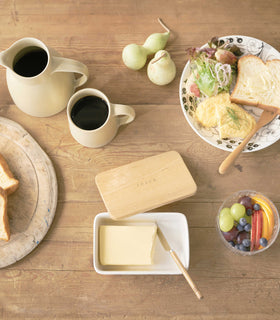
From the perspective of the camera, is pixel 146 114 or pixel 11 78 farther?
pixel 146 114

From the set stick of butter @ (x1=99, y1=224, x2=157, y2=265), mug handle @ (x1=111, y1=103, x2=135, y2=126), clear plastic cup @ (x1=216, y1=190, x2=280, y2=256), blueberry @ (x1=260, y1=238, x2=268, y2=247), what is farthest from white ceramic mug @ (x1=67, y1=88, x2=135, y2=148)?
blueberry @ (x1=260, y1=238, x2=268, y2=247)

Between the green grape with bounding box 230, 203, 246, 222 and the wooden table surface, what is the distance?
56 millimetres

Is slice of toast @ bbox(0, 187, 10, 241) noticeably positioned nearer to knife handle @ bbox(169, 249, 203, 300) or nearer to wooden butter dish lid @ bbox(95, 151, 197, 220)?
wooden butter dish lid @ bbox(95, 151, 197, 220)

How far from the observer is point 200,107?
968mm

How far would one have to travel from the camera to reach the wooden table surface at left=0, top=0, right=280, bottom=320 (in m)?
0.93

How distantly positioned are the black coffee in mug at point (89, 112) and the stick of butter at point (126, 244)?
0.87 ft

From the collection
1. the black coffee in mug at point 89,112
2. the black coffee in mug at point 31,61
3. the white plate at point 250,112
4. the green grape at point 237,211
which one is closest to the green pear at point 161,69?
the white plate at point 250,112

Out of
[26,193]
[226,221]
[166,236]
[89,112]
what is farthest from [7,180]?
[226,221]

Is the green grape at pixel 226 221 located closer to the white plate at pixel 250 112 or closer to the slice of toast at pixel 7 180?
the white plate at pixel 250 112

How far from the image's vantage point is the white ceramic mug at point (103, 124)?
35.3 inches

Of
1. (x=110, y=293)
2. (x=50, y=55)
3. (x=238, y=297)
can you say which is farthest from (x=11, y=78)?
(x=238, y=297)

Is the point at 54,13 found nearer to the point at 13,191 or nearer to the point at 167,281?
the point at 13,191

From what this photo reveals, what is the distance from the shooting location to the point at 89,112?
94cm

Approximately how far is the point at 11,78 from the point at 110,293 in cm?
60
